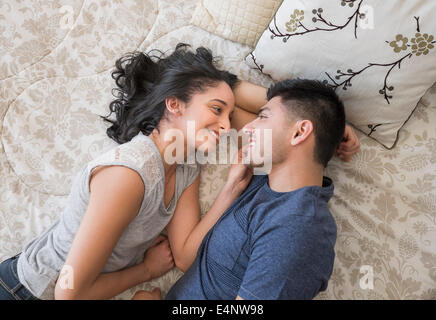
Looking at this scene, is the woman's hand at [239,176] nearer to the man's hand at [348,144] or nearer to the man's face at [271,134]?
the man's face at [271,134]

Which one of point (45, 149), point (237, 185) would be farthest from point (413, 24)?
point (45, 149)

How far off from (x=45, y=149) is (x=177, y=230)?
618 millimetres

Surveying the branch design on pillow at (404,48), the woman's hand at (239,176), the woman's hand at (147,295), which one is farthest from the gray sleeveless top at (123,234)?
the branch design on pillow at (404,48)

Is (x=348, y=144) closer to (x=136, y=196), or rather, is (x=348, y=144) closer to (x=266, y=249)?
(x=266, y=249)

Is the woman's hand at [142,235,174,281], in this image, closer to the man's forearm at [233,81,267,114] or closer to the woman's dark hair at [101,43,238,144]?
the woman's dark hair at [101,43,238,144]

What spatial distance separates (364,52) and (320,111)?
0.24 metres

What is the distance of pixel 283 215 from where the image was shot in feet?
2.98

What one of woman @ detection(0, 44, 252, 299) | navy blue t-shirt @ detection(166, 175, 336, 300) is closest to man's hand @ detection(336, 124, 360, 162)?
navy blue t-shirt @ detection(166, 175, 336, 300)

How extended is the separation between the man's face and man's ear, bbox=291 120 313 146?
2 centimetres

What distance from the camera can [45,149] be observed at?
1.22m

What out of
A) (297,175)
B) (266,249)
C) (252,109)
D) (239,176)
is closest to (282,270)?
(266,249)

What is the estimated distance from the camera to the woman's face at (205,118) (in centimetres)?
109

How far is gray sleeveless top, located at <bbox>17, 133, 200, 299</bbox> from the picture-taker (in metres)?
1.00

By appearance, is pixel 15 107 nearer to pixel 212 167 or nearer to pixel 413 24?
pixel 212 167
